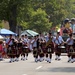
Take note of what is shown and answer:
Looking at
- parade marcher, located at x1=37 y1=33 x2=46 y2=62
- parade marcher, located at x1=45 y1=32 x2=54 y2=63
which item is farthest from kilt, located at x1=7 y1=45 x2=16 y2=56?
parade marcher, located at x1=45 y1=32 x2=54 y2=63

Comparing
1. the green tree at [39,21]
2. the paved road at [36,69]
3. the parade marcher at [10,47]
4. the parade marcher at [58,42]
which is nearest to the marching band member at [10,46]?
the parade marcher at [10,47]

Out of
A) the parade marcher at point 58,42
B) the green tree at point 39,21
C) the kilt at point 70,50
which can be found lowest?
the kilt at point 70,50

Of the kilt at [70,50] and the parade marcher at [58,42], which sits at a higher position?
the parade marcher at [58,42]

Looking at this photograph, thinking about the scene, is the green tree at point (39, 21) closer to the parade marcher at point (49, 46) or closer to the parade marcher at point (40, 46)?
the parade marcher at point (40, 46)

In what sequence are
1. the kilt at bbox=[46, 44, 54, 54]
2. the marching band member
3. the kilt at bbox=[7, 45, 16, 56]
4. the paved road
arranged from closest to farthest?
the paved road
the kilt at bbox=[46, 44, 54, 54]
the marching band member
the kilt at bbox=[7, 45, 16, 56]

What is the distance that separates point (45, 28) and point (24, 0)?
17598 millimetres

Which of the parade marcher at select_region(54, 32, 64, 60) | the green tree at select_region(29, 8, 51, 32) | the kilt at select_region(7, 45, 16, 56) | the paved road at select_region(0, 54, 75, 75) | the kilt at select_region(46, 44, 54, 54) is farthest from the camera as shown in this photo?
the green tree at select_region(29, 8, 51, 32)

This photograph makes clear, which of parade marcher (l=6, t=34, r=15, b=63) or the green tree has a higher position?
the green tree

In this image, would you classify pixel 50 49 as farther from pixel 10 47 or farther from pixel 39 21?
pixel 39 21

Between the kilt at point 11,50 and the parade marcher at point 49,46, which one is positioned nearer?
the parade marcher at point 49,46

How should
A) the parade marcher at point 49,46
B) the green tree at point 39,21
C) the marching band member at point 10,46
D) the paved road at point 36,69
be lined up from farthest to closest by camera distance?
1. the green tree at point 39,21
2. the marching band member at point 10,46
3. the parade marcher at point 49,46
4. the paved road at point 36,69

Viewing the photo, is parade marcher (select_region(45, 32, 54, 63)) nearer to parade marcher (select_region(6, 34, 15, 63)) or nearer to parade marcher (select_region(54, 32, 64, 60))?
parade marcher (select_region(54, 32, 64, 60))

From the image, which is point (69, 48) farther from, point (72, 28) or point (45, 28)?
point (45, 28)

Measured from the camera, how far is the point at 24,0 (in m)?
58.9
